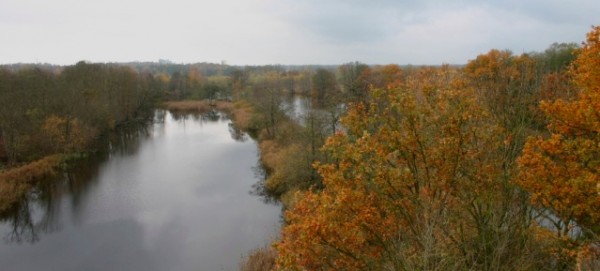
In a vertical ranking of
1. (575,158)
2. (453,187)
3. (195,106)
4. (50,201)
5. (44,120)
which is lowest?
(50,201)

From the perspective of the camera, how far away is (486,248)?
9.30 m

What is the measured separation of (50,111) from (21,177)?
353 inches

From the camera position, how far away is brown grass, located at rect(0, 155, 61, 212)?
2547 centimetres

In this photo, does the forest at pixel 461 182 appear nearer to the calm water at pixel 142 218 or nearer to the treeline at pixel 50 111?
the calm water at pixel 142 218

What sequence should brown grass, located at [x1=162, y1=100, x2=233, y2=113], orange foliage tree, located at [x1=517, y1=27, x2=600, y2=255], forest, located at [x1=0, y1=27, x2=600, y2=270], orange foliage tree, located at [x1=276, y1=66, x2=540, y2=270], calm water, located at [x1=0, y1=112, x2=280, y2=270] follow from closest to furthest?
1. orange foliage tree, located at [x1=517, y1=27, x2=600, y2=255]
2. forest, located at [x1=0, y1=27, x2=600, y2=270]
3. orange foliage tree, located at [x1=276, y1=66, x2=540, y2=270]
4. calm water, located at [x1=0, y1=112, x2=280, y2=270]
5. brown grass, located at [x1=162, y1=100, x2=233, y2=113]

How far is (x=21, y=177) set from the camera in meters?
28.7

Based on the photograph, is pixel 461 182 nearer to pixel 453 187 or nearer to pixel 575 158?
pixel 453 187

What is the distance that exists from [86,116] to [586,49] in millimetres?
43053

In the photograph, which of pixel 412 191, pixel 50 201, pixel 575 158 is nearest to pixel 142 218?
pixel 50 201

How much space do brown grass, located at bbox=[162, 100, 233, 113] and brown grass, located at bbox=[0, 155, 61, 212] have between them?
44.9m

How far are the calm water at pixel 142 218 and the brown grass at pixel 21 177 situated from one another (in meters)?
0.89

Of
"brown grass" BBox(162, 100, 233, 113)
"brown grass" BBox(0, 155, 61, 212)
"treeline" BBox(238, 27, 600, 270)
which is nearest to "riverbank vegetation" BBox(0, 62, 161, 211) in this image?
"brown grass" BBox(0, 155, 61, 212)

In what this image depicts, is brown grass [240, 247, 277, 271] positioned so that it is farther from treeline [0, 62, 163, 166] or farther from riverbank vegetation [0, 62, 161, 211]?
treeline [0, 62, 163, 166]

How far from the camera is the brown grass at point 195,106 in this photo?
78.9 m
